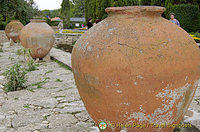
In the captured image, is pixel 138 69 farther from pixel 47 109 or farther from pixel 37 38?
pixel 37 38

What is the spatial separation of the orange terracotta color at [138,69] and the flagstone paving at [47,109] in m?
0.73

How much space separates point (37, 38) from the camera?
6.52 metres

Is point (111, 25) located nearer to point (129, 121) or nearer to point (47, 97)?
point (129, 121)

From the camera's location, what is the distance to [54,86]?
4430 millimetres

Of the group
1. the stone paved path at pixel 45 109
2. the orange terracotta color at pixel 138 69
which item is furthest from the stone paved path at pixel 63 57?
the orange terracotta color at pixel 138 69

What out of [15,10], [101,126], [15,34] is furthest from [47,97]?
[15,10]

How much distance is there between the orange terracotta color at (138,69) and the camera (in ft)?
5.74

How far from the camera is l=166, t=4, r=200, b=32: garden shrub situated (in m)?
11.4

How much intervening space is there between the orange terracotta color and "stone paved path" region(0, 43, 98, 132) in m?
0.83

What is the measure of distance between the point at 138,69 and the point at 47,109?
2024mm

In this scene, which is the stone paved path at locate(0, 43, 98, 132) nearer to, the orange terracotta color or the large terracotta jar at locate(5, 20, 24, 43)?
the orange terracotta color

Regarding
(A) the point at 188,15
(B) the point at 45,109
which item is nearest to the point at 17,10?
(A) the point at 188,15

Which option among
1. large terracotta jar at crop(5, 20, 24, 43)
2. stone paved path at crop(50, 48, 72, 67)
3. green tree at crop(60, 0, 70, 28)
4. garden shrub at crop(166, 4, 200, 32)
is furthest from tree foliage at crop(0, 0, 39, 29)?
garden shrub at crop(166, 4, 200, 32)

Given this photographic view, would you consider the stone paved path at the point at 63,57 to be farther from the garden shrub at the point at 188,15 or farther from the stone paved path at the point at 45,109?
the garden shrub at the point at 188,15
